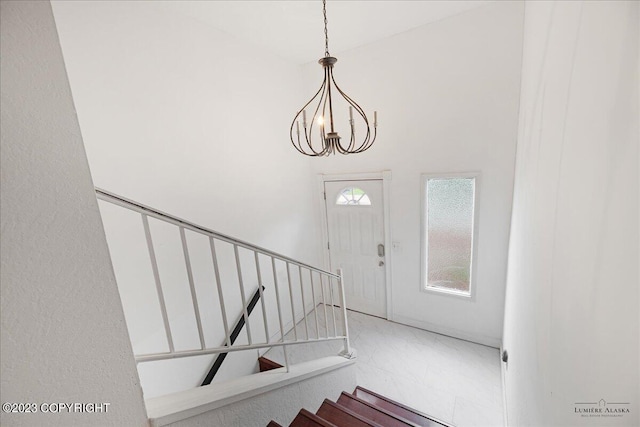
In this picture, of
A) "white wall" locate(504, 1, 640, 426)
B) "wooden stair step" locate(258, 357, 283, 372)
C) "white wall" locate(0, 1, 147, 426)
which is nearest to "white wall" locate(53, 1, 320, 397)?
"wooden stair step" locate(258, 357, 283, 372)

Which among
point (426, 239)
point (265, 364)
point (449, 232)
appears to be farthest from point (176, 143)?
point (449, 232)

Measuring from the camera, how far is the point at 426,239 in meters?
2.99

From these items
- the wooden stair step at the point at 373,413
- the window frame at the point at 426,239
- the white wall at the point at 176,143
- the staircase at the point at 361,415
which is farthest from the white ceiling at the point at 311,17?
the wooden stair step at the point at 373,413

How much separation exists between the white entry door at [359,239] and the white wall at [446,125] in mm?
200

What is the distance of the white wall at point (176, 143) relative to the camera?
1629 millimetres

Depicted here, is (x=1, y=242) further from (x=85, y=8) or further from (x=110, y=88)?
(x=85, y=8)

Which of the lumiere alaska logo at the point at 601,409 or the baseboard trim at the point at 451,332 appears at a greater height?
the lumiere alaska logo at the point at 601,409

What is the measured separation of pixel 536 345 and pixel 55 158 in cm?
162

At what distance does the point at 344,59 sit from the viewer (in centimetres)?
302

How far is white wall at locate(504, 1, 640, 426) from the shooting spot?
0.47 meters

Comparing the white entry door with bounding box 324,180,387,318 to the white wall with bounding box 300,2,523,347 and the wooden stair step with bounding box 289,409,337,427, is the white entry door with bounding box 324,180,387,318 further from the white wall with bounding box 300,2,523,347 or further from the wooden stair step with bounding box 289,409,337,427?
the wooden stair step with bounding box 289,409,337,427

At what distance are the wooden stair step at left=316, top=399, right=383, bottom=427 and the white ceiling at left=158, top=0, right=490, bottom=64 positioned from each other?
3.01m

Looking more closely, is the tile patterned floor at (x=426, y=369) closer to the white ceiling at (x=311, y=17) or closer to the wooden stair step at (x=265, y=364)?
the wooden stair step at (x=265, y=364)

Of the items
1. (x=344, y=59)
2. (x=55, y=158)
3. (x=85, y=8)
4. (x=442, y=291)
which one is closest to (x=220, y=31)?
(x=85, y=8)
